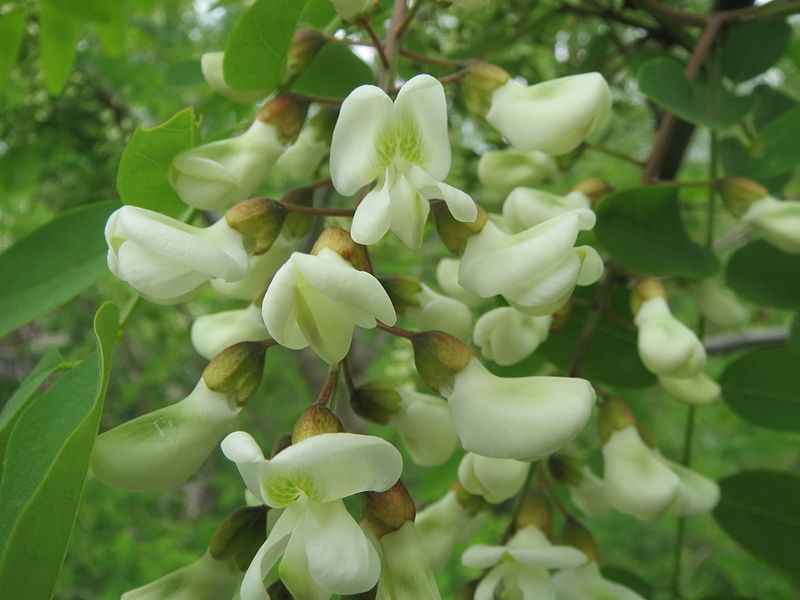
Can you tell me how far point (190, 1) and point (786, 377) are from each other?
1927 millimetres

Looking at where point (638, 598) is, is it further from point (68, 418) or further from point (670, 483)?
point (68, 418)

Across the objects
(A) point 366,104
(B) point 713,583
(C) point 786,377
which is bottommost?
(B) point 713,583

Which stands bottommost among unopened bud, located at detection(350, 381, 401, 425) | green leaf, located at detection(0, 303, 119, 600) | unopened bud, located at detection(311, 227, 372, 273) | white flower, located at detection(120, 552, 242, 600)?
white flower, located at detection(120, 552, 242, 600)

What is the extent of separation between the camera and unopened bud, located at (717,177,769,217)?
733 millimetres

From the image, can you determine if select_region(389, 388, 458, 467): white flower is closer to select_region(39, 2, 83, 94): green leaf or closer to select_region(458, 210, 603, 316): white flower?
select_region(458, 210, 603, 316): white flower

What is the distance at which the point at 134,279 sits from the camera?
0.42 m

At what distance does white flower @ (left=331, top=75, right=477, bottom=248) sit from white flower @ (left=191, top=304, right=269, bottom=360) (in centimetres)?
16

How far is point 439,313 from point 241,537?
0.22 meters

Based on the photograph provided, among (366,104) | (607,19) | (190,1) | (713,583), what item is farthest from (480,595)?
(190,1)

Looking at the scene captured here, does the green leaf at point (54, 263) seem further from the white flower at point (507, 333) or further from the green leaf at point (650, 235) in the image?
the green leaf at point (650, 235)

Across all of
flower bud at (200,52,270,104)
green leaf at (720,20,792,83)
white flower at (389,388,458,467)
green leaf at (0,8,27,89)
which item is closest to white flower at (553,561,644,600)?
white flower at (389,388,458,467)

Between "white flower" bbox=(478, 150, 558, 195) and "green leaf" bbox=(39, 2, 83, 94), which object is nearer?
"white flower" bbox=(478, 150, 558, 195)

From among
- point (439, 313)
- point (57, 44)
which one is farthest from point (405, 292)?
point (57, 44)

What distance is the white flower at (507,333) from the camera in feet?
1.99
